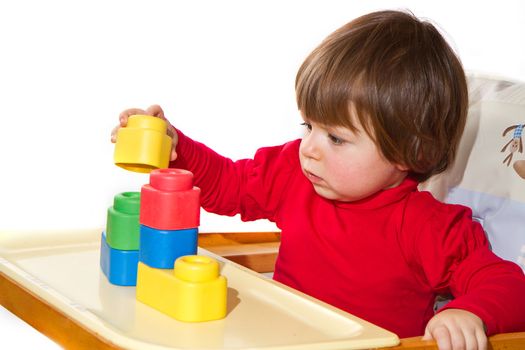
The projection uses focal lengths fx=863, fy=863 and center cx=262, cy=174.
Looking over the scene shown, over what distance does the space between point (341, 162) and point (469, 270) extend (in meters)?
0.19

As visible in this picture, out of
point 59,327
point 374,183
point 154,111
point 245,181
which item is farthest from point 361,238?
point 59,327

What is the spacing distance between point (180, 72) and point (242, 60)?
0.13 metres

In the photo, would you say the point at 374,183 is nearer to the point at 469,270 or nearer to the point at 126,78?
the point at 469,270

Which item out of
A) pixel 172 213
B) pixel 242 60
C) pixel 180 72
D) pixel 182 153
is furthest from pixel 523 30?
pixel 172 213

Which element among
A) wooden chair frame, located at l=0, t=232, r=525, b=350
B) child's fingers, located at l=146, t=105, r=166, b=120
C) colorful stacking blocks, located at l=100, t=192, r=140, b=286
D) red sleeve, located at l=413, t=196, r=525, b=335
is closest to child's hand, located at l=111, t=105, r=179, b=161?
child's fingers, located at l=146, t=105, r=166, b=120

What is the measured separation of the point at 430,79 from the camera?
1029mm

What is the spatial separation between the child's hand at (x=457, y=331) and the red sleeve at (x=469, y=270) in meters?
0.02

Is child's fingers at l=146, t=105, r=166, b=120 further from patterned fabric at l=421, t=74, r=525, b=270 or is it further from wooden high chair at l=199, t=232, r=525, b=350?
patterned fabric at l=421, t=74, r=525, b=270

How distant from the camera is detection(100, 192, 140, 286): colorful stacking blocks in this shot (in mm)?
917

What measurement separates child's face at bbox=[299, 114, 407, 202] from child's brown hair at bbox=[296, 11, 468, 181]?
12 mm

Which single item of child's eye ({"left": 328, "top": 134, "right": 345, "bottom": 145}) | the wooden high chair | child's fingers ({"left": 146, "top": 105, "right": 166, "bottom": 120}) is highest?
child's fingers ({"left": 146, "top": 105, "right": 166, "bottom": 120})

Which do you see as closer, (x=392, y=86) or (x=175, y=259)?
(x=175, y=259)

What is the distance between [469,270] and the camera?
3.25 ft

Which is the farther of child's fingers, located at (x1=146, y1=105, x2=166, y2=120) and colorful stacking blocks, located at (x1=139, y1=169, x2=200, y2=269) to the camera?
child's fingers, located at (x1=146, y1=105, x2=166, y2=120)
